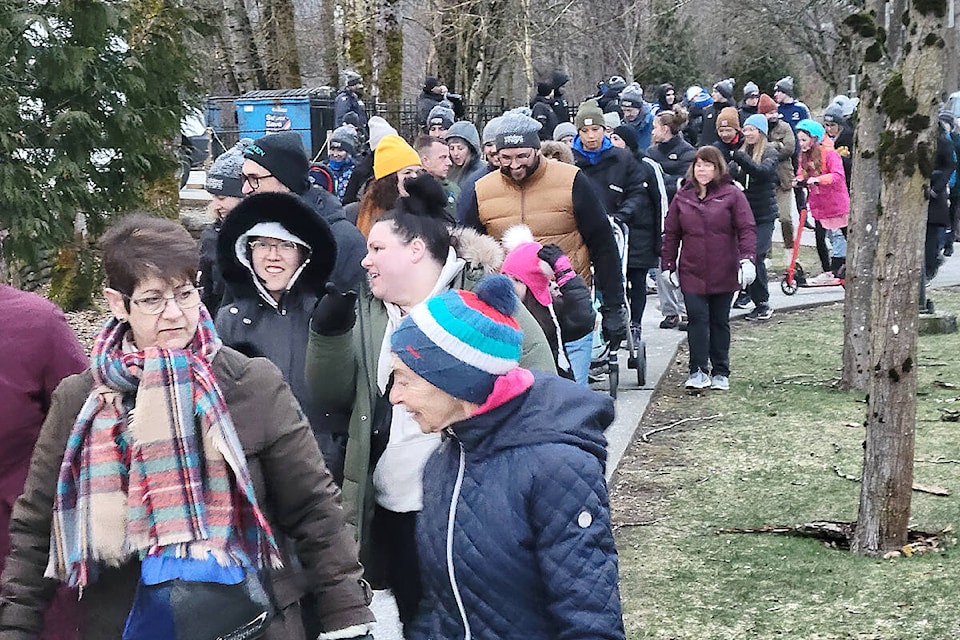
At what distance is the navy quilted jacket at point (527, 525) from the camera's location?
2680 mm

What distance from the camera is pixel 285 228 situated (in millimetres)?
4488

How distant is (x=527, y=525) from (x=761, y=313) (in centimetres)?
1075

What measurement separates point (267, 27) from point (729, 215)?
61.8ft

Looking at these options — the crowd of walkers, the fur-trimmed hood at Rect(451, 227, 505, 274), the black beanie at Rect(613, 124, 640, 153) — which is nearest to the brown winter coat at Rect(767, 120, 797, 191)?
the black beanie at Rect(613, 124, 640, 153)

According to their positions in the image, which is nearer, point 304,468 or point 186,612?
point 186,612

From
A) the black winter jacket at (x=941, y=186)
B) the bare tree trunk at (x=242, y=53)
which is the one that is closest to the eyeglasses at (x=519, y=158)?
the black winter jacket at (x=941, y=186)

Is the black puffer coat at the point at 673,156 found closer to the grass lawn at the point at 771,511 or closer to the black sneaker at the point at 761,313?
the black sneaker at the point at 761,313

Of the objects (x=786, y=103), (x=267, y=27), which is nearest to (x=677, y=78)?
(x=267, y=27)

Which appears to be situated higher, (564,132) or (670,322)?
(564,132)

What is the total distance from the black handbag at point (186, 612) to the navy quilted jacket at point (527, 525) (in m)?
0.42

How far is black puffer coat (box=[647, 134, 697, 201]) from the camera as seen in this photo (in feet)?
44.9

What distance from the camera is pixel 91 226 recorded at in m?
9.40

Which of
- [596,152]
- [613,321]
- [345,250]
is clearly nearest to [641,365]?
[613,321]

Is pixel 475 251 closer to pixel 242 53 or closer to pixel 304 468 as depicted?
pixel 304 468
